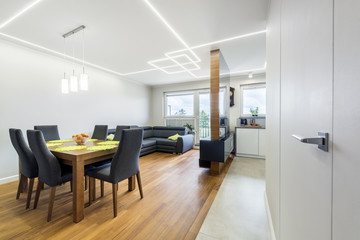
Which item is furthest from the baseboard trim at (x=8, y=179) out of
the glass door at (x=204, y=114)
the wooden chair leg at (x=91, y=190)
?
the glass door at (x=204, y=114)

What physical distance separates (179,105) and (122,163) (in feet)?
14.6

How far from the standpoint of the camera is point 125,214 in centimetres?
175

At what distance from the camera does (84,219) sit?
5.43 ft

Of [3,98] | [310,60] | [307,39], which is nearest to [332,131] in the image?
[310,60]

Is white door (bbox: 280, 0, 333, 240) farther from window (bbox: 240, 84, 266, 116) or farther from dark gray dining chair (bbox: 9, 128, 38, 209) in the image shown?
window (bbox: 240, 84, 266, 116)

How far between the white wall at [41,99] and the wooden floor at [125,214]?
1102 millimetres

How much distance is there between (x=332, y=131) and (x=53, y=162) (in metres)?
2.29

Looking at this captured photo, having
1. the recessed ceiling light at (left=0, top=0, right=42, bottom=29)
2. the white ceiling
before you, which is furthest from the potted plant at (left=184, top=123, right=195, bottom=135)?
the recessed ceiling light at (left=0, top=0, right=42, bottom=29)

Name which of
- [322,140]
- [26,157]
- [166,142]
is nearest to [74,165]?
[26,157]

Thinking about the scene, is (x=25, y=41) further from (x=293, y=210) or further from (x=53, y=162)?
(x=293, y=210)

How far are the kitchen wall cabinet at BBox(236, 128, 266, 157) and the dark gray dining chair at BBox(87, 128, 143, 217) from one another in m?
3.26

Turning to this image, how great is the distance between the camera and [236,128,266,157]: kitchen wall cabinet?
13.1 feet

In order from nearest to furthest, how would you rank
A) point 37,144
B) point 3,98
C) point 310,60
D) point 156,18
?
1. point 310,60
2. point 37,144
3. point 156,18
4. point 3,98

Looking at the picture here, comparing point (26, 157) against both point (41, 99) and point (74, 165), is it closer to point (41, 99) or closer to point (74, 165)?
point (74, 165)
